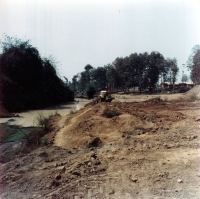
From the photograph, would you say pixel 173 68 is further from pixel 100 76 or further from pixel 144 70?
pixel 100 76

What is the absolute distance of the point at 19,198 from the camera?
182 inches

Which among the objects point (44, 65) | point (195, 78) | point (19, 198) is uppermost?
point (44, 65)

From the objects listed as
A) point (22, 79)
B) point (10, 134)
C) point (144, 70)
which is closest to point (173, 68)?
point (144, 70)

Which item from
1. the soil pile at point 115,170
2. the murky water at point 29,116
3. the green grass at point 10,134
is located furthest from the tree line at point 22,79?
the soil pile at point 115,170

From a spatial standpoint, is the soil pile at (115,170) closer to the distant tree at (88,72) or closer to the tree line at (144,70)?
the tree line at (144,70)

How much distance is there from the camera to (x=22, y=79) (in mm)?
28688

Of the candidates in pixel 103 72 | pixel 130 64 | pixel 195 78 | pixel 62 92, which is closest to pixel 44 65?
pixel 62 92

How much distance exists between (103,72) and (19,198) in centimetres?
6579

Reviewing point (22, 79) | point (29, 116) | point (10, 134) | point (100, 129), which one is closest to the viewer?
point (100, 129)

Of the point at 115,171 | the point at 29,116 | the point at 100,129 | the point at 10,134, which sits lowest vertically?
the point at 10,134

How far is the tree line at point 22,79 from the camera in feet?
86.1

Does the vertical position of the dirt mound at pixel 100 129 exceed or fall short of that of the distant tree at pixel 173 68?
it falls short

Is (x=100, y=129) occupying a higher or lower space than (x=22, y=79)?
lower

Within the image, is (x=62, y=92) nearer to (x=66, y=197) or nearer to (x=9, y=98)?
(x=9, y=98)
